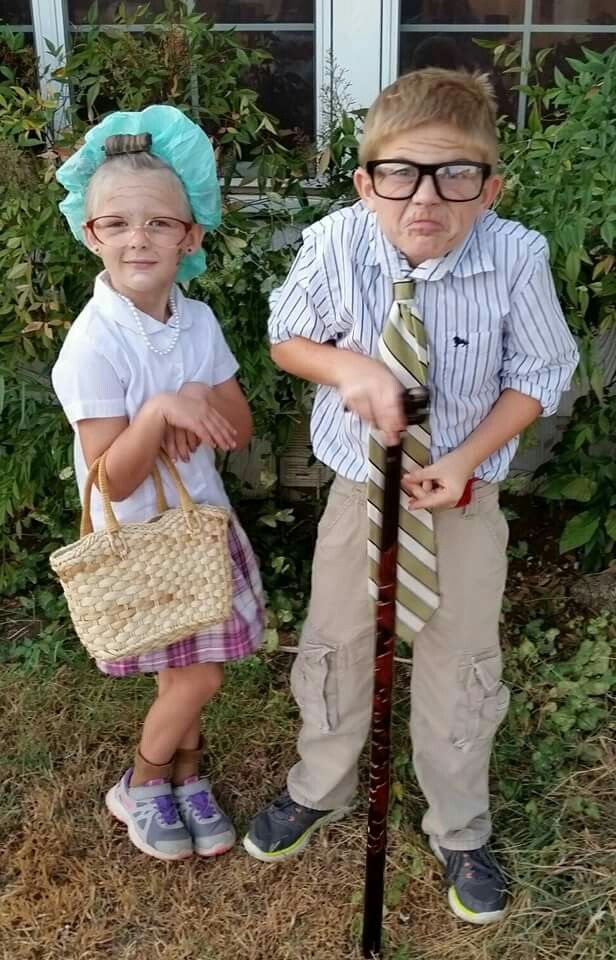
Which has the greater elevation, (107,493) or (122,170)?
(122,170)

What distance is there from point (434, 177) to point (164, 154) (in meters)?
0.57

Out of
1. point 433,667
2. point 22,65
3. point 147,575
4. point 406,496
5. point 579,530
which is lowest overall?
point 579,530

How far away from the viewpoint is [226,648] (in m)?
2.18

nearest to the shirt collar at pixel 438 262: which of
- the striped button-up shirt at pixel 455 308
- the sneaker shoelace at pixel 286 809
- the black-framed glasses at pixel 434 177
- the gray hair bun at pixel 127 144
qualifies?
the striped button-up shirt at pixel 455 308

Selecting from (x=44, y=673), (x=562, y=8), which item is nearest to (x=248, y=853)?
(x=44, y=673)

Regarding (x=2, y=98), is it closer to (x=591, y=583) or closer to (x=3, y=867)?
(x=3, y=867)

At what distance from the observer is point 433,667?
2.12 metres

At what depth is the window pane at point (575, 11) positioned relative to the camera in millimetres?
3230

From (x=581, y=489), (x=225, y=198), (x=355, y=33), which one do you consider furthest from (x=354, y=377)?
(x=355, y=33)

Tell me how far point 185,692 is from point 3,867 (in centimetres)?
65

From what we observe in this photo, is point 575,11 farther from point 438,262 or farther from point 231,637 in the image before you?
point 231,637

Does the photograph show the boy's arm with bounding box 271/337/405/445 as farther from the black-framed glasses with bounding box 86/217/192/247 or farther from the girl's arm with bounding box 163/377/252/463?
the black-framed glasses with bounding box 86/217/192/247

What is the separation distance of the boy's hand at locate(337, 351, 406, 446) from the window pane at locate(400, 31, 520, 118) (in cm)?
200

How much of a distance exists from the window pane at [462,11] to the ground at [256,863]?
213cm
